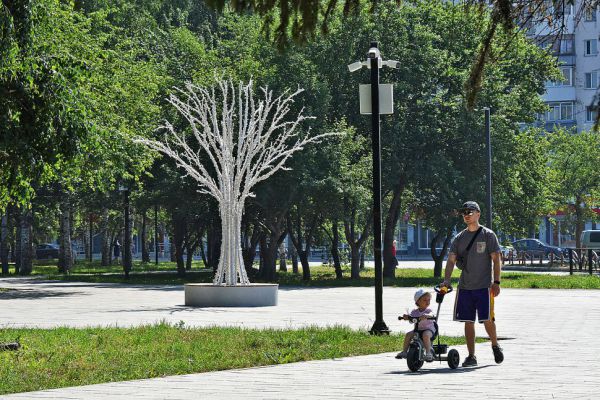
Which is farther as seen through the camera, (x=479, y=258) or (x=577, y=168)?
(x=577, y=168)

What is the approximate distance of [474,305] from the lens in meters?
13.1

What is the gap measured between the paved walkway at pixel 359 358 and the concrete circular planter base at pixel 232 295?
0.53 m

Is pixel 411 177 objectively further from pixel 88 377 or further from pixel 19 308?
→ pixel 88 377

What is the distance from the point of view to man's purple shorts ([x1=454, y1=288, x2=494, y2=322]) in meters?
13.0

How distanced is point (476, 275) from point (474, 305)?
0.33 metres

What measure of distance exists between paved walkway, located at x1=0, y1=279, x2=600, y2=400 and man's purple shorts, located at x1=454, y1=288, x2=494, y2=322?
0.54 m

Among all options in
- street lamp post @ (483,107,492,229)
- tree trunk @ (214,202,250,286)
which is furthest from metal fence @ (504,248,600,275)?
tree trunk @ (214,202,250,286)

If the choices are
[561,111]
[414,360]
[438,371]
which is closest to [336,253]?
[438,371]

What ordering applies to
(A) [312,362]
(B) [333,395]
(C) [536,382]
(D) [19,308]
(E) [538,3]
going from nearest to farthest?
(E) [538,3] < (B) [333,395] < (C) [536,382] < (A) [312,362] < (D) [19,308]

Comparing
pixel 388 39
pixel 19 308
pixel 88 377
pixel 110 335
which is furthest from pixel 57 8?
pixel 88 377

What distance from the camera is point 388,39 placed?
151 feet

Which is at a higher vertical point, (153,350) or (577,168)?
(577,168)

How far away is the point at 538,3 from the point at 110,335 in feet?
36.9

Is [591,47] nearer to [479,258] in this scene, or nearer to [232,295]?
[232,295]
